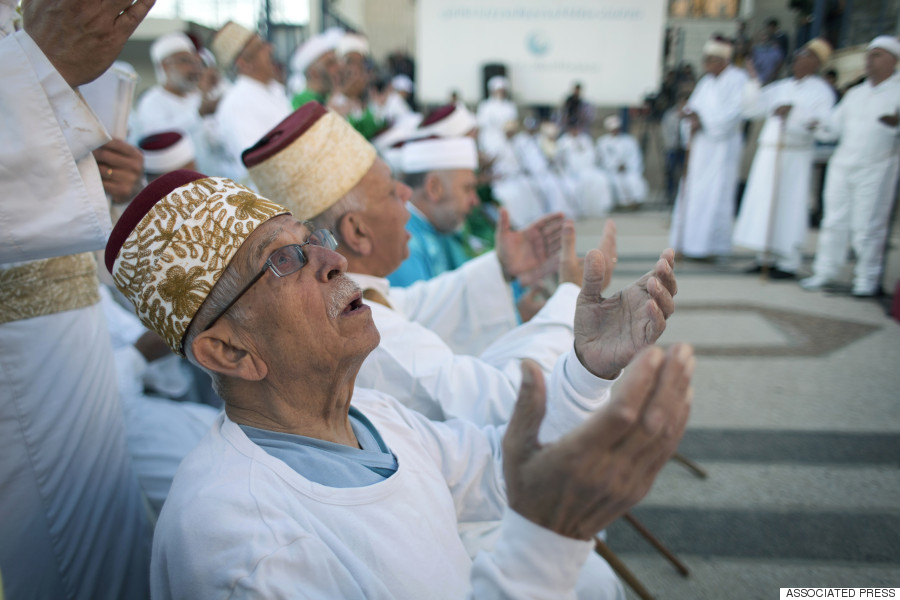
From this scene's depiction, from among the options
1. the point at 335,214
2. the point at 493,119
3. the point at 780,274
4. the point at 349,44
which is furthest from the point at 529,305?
the point at 493,119

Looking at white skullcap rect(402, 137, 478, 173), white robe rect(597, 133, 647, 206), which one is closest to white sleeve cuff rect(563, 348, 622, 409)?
white skullcap rect(402, 137, 478, 173)

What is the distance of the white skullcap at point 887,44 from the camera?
10.3ft

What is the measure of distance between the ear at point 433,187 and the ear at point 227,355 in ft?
8.28

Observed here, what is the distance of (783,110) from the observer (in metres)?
5.91

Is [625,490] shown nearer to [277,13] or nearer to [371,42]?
[277,13]

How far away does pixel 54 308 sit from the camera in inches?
55.1

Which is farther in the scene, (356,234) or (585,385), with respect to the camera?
(356,234)

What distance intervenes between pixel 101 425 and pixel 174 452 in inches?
17.7

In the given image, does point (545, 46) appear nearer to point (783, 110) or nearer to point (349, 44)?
point (349, 44)

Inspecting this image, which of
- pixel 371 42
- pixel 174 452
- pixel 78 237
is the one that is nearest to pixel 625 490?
pixel 78 237

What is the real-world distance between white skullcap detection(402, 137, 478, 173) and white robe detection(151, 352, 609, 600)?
2.49 m

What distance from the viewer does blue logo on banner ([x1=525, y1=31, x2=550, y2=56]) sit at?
904cm

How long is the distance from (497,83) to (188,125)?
7.56m

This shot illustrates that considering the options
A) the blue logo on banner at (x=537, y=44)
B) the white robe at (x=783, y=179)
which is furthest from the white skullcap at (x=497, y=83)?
the white robe at (x=783, y=179)
